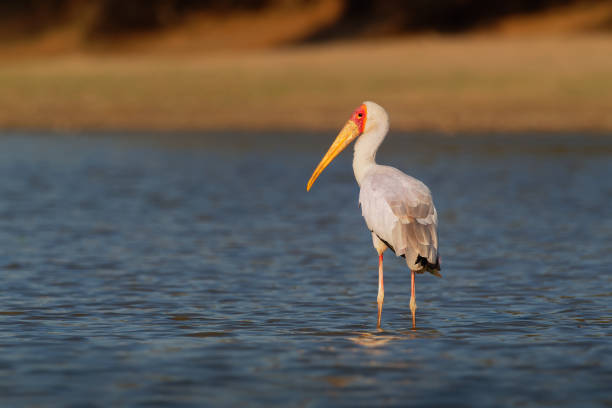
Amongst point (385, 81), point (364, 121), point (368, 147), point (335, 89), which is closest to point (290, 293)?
point (368, 147)

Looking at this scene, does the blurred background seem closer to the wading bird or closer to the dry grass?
the dry grass

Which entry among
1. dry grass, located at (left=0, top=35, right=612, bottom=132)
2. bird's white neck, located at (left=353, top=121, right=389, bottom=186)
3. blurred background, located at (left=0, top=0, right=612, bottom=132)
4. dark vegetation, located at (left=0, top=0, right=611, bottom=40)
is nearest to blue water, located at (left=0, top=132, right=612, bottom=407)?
bird's white neck, located at (left=353, top=121, right=389, bottom=186)

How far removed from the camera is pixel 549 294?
9.09 m

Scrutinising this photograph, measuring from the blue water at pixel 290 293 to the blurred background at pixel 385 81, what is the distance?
7.18 meters

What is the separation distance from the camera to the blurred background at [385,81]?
26.4 metres

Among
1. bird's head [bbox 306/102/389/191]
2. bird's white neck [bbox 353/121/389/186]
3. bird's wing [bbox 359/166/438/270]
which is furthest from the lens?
bird's head [bbox 306/102/389/191]

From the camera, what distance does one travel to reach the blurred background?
2641 centimetres

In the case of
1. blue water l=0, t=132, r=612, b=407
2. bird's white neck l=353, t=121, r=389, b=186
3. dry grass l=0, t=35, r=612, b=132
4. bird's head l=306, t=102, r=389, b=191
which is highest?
dry grass l=0, t=35, r=612, b=132

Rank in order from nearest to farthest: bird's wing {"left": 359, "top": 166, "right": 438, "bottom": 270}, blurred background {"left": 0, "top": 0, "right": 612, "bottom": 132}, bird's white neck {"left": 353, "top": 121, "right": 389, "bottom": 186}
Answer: bird's wing {"left": 359, "top": 166, "right": 438, "bottom": 270} → bird's white neck {"left": 353, "top": 121, "right": 389, "bottom": 186} → blurred background {"left": 0, "top": 0, "right": 612, "bottom": 132}

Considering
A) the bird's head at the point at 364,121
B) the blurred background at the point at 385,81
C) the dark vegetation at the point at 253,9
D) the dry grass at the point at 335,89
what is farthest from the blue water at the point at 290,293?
the dark vegetation at the point at 253,9

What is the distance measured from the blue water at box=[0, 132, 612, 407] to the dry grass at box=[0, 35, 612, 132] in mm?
6990

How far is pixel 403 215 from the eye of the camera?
7805 mm

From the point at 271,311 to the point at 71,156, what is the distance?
14205 mm

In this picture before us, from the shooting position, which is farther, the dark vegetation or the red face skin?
the dark vegetation
